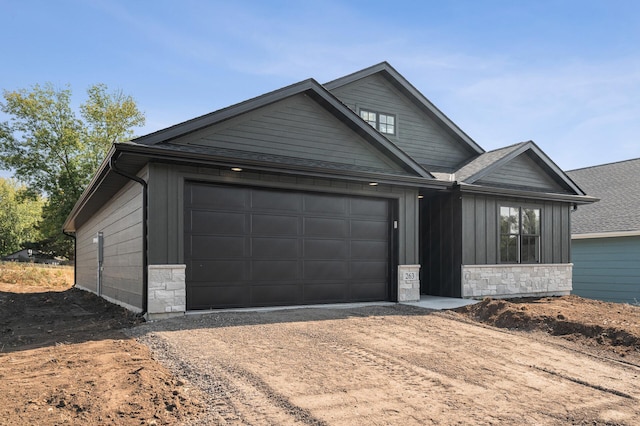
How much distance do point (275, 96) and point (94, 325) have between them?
5923 millimetres

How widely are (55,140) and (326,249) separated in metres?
29.1

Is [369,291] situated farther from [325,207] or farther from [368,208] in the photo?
[325,207]

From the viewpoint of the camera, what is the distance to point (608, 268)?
16.5 m

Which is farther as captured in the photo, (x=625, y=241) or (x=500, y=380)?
(x=625, y=241)

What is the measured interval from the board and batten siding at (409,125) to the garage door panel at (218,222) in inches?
249

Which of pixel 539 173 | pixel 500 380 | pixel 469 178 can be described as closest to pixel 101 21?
pixel 469 178

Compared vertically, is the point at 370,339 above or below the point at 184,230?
below

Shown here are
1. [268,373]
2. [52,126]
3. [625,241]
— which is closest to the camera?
[268,373]

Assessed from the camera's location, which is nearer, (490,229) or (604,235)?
(490,229)

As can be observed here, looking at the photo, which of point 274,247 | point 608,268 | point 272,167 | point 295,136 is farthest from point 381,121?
point 608,268

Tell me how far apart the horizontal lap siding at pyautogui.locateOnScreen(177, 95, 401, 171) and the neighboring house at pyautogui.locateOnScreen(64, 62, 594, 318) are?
26 mm

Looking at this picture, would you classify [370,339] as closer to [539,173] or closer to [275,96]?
[275,96]

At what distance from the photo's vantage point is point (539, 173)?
14789mm

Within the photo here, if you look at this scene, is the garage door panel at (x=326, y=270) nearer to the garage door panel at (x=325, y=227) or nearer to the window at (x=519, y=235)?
the garage door panel at (x=325, y=227)
